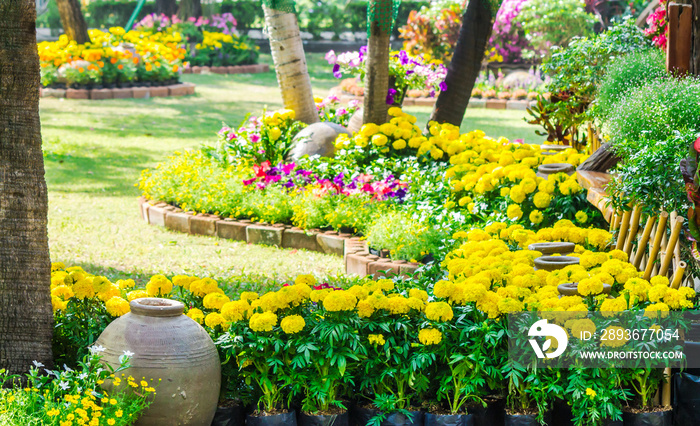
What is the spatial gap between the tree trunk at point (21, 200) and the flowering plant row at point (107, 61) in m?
12.7

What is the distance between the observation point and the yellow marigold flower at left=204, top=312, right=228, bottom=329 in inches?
140

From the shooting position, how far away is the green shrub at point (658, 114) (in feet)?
13.5

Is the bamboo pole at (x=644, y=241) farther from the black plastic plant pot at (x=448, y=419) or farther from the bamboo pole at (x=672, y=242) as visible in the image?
the black plastic plant pot at (x=448, y=419)

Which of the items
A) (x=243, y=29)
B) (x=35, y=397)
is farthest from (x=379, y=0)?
(x=243, y=29)

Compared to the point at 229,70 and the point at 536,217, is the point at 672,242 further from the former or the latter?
the point at 229,70

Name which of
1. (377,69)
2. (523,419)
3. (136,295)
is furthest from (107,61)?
(523,419)

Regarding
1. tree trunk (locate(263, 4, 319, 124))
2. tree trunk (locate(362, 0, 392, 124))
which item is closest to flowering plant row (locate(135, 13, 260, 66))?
tree trunk (locate(263, 4, 319, 124))

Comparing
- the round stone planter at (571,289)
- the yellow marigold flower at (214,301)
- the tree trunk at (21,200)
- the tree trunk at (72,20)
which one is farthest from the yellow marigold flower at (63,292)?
the tree trunk at (72,20)

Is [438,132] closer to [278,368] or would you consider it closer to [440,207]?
[440,207]

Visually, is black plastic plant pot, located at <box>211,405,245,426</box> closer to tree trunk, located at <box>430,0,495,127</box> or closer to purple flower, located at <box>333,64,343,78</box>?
tree trunk, located at <box>430,0,495,127</box>

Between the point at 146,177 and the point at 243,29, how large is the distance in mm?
20716

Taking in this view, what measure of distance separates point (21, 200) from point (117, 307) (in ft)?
2.13

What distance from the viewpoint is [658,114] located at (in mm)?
4156

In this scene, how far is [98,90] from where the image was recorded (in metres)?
15.5
